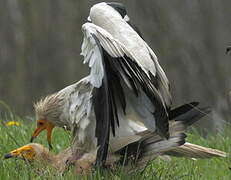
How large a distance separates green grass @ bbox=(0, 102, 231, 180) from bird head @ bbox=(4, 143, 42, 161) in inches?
1.8

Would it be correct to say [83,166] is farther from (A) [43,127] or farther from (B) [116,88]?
(A) [43,127]

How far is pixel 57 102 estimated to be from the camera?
316 inches

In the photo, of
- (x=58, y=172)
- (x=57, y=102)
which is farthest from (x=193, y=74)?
(x=58, y=172)

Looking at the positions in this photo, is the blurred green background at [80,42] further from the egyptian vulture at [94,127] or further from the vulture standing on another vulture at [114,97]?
the egyptian vulture at [94,127]

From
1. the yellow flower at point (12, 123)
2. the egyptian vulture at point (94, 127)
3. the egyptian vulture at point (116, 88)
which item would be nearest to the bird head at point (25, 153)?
the egyptian vulture at point (94, 127)

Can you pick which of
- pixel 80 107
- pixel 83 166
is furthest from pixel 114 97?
pixel 83 166

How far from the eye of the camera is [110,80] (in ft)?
23.5

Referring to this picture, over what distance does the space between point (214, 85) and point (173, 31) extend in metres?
1.00

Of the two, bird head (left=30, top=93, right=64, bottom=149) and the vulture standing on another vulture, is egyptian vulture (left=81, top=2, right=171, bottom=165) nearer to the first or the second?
the vulture standing on another vulture

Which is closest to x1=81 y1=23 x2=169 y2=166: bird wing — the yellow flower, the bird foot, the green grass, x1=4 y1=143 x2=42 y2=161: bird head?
the bird foot

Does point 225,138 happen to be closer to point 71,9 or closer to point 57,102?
point 57,102

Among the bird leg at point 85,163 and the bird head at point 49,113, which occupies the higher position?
the bird head at point 49,113

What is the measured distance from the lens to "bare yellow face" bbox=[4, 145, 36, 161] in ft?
24.7

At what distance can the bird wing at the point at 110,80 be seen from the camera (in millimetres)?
6996
